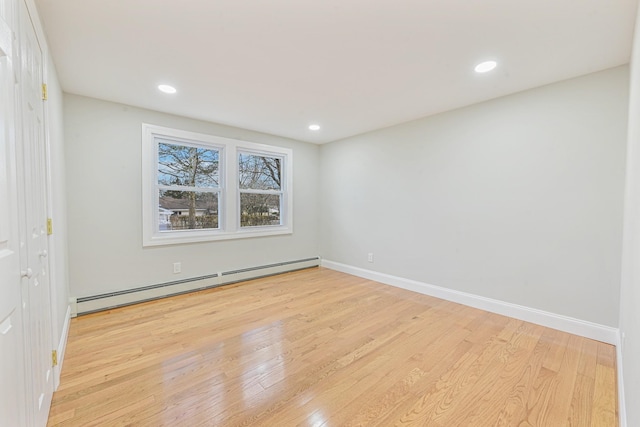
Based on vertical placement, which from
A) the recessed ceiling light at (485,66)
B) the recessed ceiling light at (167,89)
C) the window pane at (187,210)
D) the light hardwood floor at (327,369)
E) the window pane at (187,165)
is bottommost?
the light hardwood floor at (327,369)

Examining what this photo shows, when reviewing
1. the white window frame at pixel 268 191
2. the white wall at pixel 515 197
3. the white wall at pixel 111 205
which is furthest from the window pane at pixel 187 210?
the white wall at pixel 515 197

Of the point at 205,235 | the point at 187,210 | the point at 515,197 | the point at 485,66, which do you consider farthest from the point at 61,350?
the point at 515,197

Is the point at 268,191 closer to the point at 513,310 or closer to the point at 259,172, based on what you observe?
the point at 259,172

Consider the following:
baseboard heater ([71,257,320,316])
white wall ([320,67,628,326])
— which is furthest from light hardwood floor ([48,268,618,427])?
white wall ([320,67,628,326])

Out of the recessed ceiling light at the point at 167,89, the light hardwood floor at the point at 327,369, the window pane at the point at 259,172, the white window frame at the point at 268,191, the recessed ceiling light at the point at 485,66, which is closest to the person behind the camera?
the light hardwood floor at the point at 327,369

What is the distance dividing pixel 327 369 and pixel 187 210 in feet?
9.32

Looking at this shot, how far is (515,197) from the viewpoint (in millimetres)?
2816

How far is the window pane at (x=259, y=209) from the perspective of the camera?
435cm

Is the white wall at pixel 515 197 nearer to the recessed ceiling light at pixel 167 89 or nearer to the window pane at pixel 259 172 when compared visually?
the window pane at pixel 259 172

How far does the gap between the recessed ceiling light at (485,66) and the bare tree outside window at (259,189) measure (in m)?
3.16

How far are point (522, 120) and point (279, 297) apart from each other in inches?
130

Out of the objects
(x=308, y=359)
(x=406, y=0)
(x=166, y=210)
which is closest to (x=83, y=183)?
(x=166, y=210)

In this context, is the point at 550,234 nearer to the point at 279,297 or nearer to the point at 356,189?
the point at 356,189

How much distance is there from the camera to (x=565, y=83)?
8.22 ft
